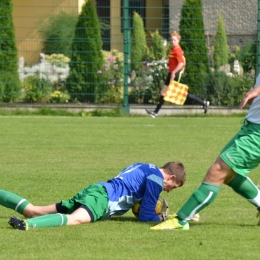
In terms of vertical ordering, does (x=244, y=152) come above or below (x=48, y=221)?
above

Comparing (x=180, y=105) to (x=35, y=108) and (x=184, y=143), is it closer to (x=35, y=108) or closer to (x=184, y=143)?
(x=35, y=108)

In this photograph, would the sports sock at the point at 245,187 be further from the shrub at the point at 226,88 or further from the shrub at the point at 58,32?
the shrub at the point at 58,32

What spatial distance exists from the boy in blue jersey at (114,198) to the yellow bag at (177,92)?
494 inches

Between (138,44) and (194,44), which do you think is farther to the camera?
(138,44)

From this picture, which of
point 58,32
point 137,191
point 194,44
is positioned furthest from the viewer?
point 58,32

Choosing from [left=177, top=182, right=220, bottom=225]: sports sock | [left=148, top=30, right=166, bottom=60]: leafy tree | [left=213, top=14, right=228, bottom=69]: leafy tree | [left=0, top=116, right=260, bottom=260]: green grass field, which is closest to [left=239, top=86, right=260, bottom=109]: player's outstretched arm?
[left=177, top=182, right=220, bottom=225]: sports sock

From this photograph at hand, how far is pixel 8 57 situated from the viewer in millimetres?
21969

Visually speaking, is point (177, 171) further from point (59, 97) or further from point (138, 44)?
point (138, 44)

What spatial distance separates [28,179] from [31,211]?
285 cm

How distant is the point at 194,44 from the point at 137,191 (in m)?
15.4

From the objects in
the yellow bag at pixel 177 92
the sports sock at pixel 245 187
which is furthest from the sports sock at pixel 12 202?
the yellow bag at pixel 177 92

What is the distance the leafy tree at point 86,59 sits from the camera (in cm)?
2167

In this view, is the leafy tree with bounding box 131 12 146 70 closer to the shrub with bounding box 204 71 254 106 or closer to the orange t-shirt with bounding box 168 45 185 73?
the shrub with bounding box 204 71 254 106

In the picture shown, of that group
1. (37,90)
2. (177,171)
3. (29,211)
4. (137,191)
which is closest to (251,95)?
(177,171)
